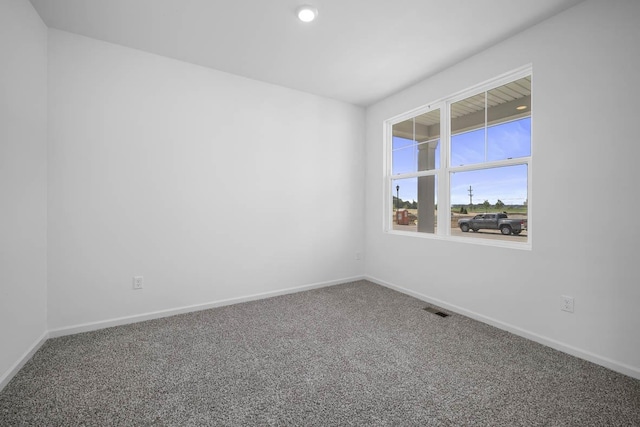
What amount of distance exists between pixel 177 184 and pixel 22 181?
1.13m

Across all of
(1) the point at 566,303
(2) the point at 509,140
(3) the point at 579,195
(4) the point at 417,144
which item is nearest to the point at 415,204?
(4) the point at 417,144

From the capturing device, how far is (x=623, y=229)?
75.7 inches

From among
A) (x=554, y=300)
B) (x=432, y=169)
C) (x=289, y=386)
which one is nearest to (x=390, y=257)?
(x=432, y=169)

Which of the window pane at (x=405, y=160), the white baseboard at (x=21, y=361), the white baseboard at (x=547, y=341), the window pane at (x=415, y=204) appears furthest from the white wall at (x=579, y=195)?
the white baseboard at (x=21, y=361)

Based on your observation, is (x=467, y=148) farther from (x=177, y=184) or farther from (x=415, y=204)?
(x=177, y=184)

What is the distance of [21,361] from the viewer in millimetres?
1953

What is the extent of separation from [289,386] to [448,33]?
3.10m

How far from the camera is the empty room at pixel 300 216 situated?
1777 millimetres

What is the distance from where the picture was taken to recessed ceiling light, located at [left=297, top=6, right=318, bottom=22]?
7.16 ft

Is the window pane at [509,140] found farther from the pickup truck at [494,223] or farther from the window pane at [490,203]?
the pickup truck at [494,223]

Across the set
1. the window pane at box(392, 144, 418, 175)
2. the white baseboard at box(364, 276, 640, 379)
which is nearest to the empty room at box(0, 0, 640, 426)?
the white baseboard at box(364, 276, 640, 379)

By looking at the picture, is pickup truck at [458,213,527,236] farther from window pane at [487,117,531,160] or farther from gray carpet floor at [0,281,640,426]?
gray carpet floor at [0,281,640,426]

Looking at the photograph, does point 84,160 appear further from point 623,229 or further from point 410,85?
point 623,229

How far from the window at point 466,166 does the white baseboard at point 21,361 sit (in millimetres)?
3766
